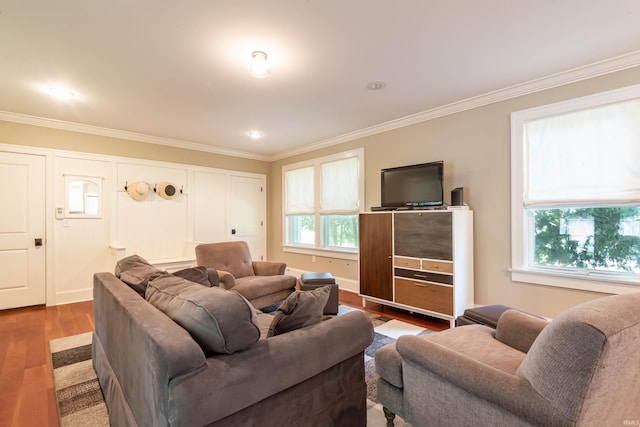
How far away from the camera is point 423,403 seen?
1.38m

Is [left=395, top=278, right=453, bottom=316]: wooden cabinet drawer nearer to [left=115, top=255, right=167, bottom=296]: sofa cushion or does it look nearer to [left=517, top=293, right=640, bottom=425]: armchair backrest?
[left=517, top=293, right=640, bottom=425]: armchair backrest

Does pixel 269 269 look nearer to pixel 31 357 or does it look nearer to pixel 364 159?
pixel 364 159

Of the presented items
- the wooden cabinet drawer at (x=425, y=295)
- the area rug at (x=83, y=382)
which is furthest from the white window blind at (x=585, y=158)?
the area rug at (x=83, y=382)

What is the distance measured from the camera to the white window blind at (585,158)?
2.55 m

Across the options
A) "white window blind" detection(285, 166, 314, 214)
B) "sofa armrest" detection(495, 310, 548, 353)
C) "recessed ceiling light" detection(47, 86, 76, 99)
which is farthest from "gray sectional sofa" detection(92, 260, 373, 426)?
"white window blind" detection(285, 166, 314, 214)

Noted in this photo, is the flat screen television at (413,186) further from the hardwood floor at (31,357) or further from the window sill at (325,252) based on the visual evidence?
the hardwood floor at (31,357)

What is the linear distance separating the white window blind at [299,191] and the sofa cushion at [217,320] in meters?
4.31

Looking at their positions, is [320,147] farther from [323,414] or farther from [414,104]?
[323,414]

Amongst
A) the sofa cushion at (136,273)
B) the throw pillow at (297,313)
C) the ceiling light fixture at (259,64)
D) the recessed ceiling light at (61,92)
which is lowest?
the throw pillow at (297,313)

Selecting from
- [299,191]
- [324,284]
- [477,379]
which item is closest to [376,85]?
[324,284]

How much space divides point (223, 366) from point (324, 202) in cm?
428

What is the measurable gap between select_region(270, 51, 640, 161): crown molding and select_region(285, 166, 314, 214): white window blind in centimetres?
120

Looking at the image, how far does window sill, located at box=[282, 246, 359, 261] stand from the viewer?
4.82m

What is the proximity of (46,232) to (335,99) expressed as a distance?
170 inches
